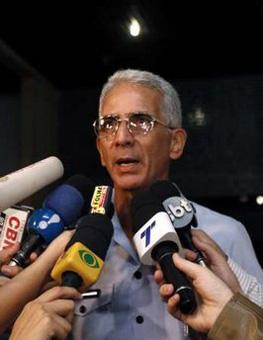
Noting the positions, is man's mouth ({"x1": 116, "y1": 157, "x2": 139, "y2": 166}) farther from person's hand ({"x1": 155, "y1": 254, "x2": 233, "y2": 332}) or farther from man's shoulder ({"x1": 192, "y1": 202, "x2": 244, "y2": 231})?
person's hand ({"x1": 155, "y1": 254, "x2": 233, "y2": 332})

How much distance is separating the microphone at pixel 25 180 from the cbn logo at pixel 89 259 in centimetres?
21

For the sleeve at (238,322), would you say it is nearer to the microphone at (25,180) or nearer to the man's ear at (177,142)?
the microphone at (25,180)

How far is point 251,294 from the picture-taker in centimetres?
124

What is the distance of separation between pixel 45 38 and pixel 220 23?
39.3 inches

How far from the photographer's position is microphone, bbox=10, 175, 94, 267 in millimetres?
1265

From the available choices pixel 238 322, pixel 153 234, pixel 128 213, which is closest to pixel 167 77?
pixel 128 213

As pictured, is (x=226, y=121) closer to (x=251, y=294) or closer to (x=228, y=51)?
(x=228, y=51)

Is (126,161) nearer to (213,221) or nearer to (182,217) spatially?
(213,221)

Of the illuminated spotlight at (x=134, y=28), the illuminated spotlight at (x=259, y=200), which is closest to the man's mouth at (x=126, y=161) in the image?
the illuminated spotlight at (x=134, y=28)

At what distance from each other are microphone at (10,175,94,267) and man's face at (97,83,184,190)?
12 centimetres

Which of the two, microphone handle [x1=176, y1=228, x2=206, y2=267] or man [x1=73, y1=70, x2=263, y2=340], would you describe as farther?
man [x1=73, y1=70, x2=263, y2=340]

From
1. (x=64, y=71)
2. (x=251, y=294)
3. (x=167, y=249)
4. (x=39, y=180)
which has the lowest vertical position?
(x=251, y=294)

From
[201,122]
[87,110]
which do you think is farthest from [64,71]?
[201,122]

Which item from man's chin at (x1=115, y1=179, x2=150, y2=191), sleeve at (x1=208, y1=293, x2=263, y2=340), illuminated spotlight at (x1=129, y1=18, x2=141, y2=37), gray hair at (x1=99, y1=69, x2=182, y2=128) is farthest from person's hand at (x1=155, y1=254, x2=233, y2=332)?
illuminated spotlight at (x1=129, y1=18, x2=141, y2=37)
